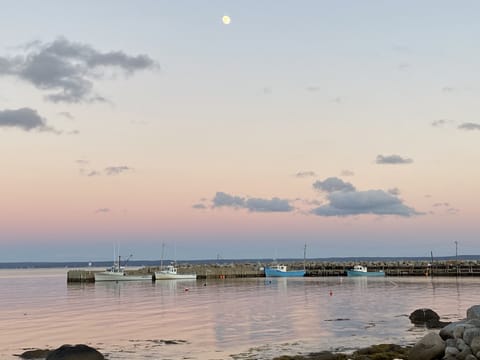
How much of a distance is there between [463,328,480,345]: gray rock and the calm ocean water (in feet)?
32.4

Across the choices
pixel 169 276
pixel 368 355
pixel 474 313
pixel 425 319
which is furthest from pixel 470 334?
pixel 169 276

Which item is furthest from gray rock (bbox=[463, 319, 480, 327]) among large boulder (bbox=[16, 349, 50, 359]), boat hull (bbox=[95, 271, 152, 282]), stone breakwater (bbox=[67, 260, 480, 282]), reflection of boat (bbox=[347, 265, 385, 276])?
reflection of boat (bbox=[347, 265, 385, 276])

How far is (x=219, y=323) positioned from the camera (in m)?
57.2

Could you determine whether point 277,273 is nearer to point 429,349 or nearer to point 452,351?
point 429,349

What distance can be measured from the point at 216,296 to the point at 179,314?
26.1 metres

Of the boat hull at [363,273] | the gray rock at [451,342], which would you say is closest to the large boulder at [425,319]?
the gray rock at [451,342]

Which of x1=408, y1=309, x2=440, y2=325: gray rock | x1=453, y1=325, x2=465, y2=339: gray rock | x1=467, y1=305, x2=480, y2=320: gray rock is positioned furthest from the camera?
x1=408, y1=309, x2=440, y2=325: gray rock

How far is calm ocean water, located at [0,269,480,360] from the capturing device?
4303 centimetres

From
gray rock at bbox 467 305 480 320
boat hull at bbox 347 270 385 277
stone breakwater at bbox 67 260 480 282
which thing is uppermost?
gray rock at bbox 467 305 480 320

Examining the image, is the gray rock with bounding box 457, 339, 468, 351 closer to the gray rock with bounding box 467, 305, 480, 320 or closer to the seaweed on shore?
the seaweed on shore

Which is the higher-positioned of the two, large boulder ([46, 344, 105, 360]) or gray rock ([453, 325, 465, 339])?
gray rock ([453, 325, 465, 339])

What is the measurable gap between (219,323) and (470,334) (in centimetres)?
2916

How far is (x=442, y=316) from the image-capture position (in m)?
59.9

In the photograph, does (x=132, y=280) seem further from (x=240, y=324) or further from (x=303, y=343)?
(x=303, y=343)
